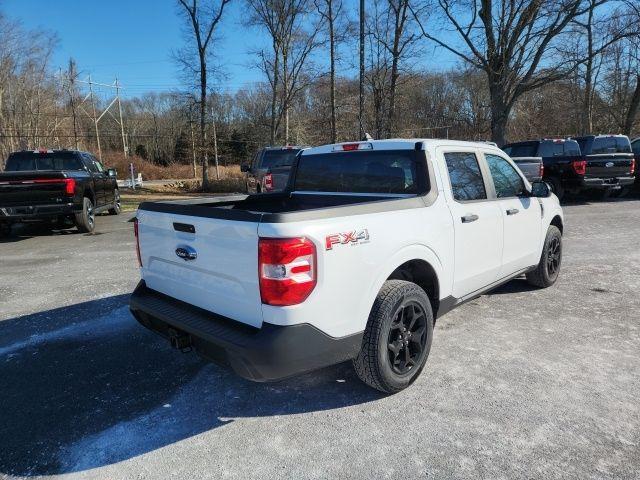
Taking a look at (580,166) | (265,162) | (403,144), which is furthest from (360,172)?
(580,166)

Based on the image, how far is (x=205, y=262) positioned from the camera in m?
2.96

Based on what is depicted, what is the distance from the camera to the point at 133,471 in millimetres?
2531

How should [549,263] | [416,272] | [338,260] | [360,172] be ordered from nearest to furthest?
[338,260]
[416,272]
[360,172]
[549,263]

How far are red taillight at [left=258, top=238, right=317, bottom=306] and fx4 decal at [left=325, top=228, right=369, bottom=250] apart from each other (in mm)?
118

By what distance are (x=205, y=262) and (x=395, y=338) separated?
4.55 ft

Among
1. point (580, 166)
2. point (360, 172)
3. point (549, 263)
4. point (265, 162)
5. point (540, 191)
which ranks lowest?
point (549, 263)

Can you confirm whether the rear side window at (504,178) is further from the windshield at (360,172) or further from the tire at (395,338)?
the tire at (395,338)

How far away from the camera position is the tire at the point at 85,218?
401 inches

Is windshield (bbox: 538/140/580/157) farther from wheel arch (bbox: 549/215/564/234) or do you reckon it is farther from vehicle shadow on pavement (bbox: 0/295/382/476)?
vehicle shadow on pavement (bbox: 0/295/382/476)

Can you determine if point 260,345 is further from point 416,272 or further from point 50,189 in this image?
point 50,189

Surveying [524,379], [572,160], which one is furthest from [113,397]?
[572,160]

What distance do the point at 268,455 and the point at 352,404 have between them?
74 centimetres

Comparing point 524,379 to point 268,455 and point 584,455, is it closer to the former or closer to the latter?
point 584,455

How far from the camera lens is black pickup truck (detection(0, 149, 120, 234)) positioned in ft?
30.3
